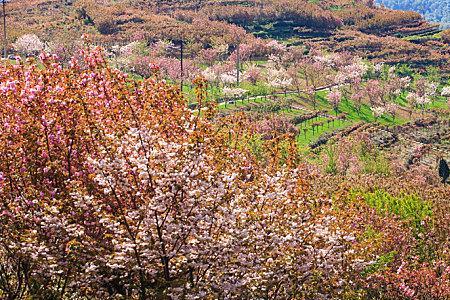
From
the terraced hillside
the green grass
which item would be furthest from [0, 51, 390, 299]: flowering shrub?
the terraced hillside

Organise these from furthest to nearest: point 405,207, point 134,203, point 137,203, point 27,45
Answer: point 27,45 < point 405,207 < point 137,203 < point 134,203

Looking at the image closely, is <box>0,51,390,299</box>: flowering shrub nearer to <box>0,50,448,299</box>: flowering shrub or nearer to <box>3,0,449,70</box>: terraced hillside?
<box>0,50,448,299</box>: flowering shrub

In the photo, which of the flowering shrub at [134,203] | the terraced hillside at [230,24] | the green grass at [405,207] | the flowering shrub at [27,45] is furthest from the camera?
the terraced hillside at [230,24]

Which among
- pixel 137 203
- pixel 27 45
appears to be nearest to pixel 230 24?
pixel 27 45

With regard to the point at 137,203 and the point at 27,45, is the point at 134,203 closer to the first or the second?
the point at 137,203

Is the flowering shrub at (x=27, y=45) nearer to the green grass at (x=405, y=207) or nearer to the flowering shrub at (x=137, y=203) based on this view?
the green grass at (x=405, y=207)

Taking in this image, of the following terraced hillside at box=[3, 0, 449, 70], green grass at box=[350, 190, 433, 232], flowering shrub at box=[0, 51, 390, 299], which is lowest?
terraced hillside at box=[3, 0, 449, 70]

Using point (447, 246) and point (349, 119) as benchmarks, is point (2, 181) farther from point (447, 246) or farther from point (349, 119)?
point (349, 119)

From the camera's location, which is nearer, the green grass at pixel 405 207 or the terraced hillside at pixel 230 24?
the green grass at pixel 405 207

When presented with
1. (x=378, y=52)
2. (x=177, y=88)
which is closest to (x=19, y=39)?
(x=378, y=52)

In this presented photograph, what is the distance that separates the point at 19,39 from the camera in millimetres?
96812

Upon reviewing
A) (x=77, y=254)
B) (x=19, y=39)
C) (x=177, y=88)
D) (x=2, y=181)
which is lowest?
(x=19, y=39)

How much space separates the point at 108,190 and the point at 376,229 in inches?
660

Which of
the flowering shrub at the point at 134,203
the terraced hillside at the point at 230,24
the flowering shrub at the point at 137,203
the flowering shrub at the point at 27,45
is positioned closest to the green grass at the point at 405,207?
the flowering shrub at the point at 137,203
